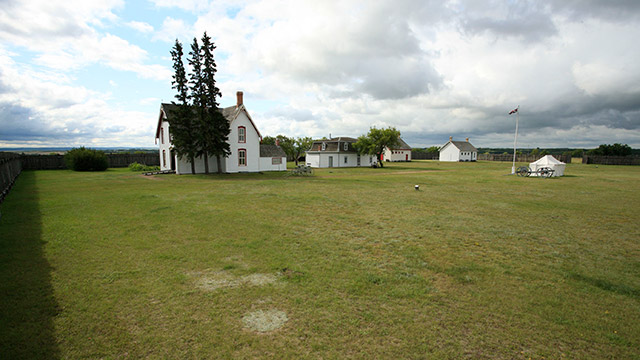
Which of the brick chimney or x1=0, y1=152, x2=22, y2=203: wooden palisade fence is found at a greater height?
the brick chimney

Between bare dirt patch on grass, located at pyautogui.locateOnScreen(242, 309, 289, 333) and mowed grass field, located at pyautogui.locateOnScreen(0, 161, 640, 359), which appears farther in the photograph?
bare dirt patch on grass, located at pyautogui.locateOnScreen(242, 309, 289, 333)

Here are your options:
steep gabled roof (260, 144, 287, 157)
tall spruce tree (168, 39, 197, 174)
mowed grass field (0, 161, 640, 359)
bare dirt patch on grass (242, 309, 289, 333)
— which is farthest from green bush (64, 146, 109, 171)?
bare dirt patch on grass (242, 309, 289, 333)

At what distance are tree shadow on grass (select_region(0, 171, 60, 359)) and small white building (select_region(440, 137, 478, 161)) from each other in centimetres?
8223

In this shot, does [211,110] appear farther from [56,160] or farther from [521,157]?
[521,157]

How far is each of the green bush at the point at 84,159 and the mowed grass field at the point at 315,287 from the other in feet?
94.2

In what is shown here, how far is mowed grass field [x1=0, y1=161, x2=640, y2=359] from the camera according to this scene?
4.02m

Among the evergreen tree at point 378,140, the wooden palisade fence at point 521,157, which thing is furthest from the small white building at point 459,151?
the evergreen tree at point 378,140

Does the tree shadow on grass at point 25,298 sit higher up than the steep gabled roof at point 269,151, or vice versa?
the steep gabled roof at point 269,151

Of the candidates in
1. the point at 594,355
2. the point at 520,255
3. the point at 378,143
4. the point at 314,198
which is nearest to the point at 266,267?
the point at 594,355

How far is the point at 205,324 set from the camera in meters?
4.39

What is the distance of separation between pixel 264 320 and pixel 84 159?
40291 millimetres

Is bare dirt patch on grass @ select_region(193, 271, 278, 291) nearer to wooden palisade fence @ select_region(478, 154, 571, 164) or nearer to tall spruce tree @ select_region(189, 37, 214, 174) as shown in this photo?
tall spruce tree @ select_region(189, 37, 214, 174)

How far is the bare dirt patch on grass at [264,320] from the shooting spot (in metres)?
4.34

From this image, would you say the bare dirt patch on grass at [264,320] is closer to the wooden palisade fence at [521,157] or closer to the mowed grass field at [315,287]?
the mowed grass field at [315,287]
